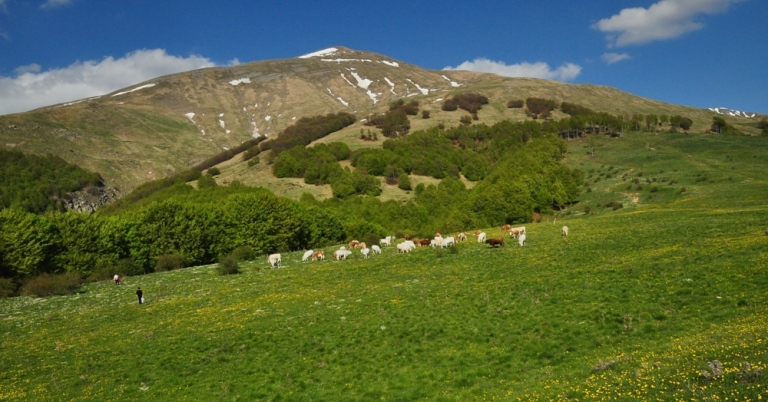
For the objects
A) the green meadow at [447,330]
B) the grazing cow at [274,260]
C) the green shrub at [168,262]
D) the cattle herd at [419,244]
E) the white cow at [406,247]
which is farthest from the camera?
the green shrub at [168,262]

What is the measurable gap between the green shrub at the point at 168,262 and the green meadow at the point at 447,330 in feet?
77.3

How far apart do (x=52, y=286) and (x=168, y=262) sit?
68.8 feet

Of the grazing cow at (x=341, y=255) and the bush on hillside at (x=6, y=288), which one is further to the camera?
the grazing cow at (x=341, y=255)

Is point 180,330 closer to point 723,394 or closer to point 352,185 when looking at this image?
point 723,394

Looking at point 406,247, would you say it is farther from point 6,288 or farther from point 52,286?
point 6,288

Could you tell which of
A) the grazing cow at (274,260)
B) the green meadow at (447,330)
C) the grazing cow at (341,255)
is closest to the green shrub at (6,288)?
the green meadow at (447,330)

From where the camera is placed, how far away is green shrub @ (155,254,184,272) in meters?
73.4

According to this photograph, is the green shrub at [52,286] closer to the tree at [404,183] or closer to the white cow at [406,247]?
the white cow at [406,247]

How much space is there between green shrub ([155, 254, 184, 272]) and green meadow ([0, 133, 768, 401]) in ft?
77.3

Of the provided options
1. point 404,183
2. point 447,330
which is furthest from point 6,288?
point 404,183

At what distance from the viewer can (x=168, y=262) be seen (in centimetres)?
7388

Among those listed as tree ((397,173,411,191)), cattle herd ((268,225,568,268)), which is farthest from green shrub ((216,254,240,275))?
tree ((397,173,411,191))

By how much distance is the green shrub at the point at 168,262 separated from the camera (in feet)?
241

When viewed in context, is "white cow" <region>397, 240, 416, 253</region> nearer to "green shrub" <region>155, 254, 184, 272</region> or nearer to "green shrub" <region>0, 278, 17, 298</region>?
"green shrub" <region>155, 254, 184, 272</region>
